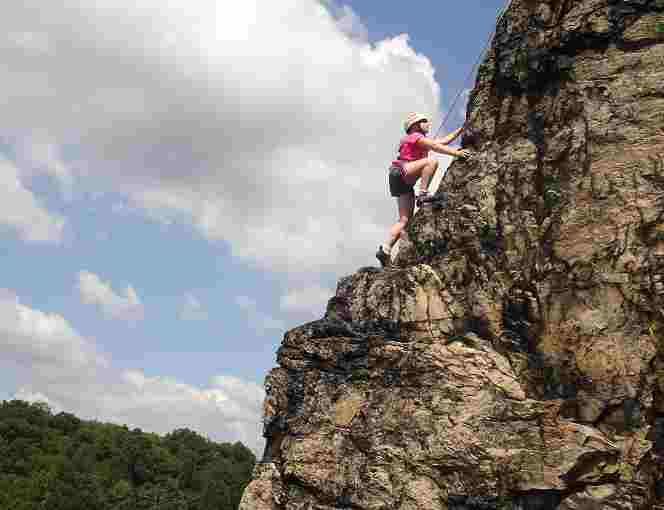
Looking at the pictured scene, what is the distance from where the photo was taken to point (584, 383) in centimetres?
973

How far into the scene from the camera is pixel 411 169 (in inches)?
543

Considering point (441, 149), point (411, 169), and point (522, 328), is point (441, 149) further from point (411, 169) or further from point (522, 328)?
point (522, 328)

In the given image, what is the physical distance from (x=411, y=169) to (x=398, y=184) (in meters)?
0.56

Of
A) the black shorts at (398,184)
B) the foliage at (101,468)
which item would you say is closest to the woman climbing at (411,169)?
the black shorts at (398,184)

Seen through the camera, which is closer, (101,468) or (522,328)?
(522,328)

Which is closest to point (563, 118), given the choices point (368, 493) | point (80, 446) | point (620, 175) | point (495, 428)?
point (620, 175)

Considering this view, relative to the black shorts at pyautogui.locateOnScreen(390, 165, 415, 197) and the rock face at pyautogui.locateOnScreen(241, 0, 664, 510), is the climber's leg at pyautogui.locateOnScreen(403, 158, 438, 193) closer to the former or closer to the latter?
the black shorts at pyautogui.locateOnScreen(390, 165, 415, 197)

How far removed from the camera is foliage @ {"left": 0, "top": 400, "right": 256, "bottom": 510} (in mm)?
69000

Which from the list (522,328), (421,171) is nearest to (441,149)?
(421,171)

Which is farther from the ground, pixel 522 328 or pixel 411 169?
pixel 411 169

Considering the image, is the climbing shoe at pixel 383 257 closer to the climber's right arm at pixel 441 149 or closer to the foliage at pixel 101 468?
the climber's right arm at pixel 441 149

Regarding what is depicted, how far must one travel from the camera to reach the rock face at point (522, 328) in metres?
9.34

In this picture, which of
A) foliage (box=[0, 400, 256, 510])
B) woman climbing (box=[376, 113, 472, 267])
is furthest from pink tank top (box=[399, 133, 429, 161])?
foliage (box=[0, 400, 256, 510])

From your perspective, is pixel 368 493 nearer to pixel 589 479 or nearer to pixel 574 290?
pixel 589 479
